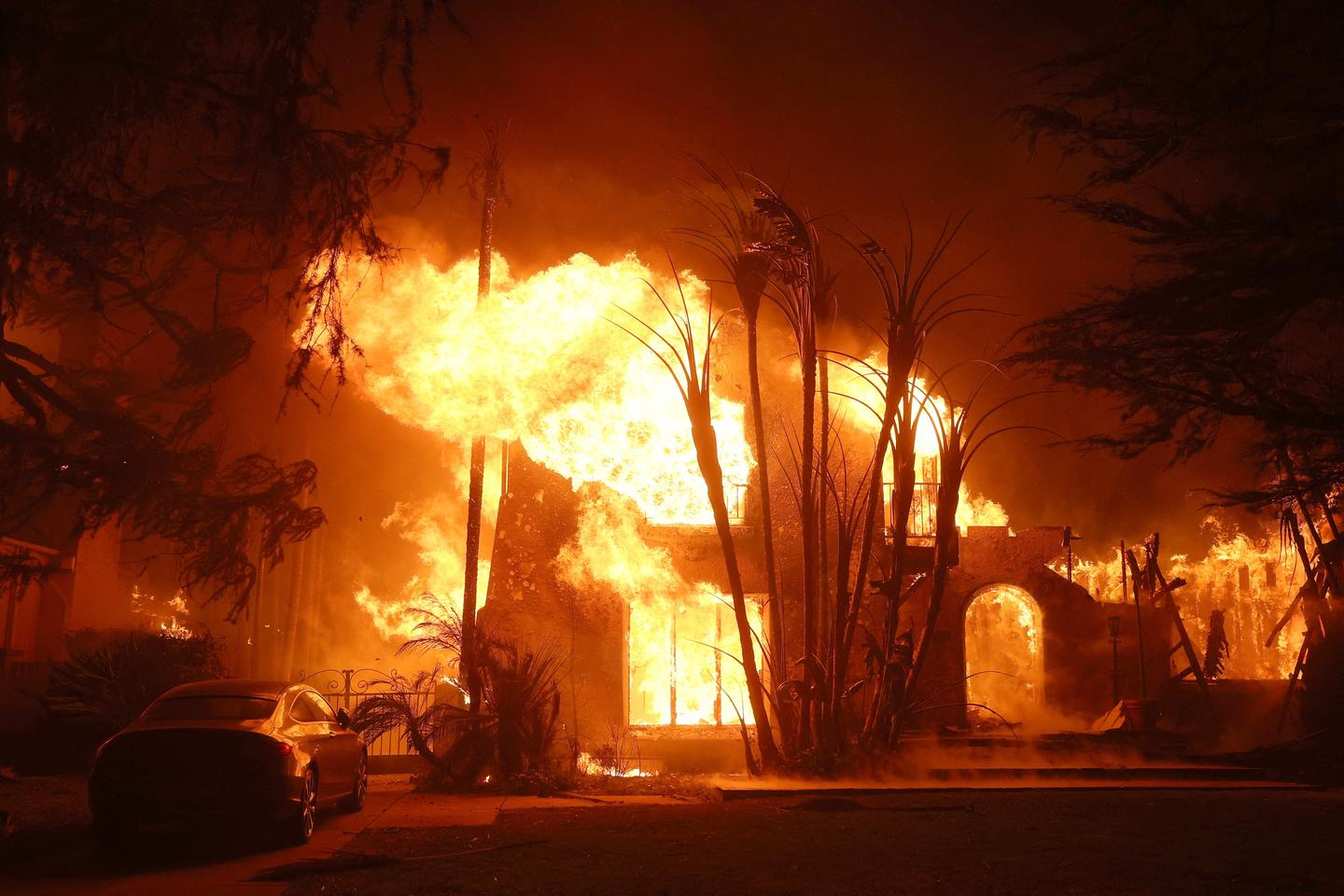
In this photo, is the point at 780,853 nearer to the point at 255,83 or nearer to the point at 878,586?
the point at 878,586

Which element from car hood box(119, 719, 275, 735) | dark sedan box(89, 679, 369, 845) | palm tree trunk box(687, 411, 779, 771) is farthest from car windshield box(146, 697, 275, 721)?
palm tree trunk box(687, 411, 779, 771)

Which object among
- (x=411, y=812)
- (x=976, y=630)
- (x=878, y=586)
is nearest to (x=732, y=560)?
(x=878, y=586)

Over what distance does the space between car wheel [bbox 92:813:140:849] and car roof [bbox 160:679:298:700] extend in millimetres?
1366

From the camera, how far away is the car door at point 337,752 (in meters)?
10.2

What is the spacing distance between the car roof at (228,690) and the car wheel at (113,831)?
1366mm

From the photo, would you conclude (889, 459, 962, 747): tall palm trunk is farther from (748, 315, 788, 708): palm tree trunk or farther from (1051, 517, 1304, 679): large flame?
(1051, 517, 1304, 679): large flame

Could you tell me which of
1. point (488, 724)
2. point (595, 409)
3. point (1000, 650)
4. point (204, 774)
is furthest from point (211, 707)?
point (1000, 650)

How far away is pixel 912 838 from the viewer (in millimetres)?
8391

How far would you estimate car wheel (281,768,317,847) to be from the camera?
29.5 ft

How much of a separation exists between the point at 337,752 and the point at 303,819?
4.73 feet

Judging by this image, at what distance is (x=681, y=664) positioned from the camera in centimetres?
1753

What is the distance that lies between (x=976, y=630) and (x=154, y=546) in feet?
74.3

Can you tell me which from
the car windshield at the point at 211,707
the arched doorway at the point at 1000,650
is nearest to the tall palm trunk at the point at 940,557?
the car windshield at the point at 211,707

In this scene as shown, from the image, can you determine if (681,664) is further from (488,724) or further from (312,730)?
(312,730)
